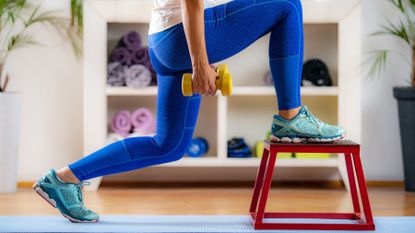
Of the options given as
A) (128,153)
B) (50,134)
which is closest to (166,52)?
(128,153)

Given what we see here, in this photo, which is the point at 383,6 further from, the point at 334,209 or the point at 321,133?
the point at 321,133

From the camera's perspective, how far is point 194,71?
199 cm

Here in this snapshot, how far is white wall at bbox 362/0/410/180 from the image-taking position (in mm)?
3721

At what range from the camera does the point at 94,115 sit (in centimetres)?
348

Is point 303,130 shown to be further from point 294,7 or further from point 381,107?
point 381,107

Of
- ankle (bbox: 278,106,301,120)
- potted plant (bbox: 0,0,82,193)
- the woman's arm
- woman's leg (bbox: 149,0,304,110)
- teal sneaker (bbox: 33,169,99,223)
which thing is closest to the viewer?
the woman's arm

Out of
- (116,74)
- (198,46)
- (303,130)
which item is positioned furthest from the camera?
(116,74)

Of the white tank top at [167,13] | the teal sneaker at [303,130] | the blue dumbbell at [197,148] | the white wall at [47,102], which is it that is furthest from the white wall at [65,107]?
the white tank top at [167,13]

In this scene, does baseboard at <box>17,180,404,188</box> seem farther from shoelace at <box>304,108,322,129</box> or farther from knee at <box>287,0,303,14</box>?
knee at <box>287,0,303,14</box>

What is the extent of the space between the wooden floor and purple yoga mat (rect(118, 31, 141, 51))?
2.55 ft

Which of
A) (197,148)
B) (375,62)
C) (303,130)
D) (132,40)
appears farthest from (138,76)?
(303,130)

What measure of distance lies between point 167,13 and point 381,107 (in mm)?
2022

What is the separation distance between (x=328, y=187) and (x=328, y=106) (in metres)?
0.48

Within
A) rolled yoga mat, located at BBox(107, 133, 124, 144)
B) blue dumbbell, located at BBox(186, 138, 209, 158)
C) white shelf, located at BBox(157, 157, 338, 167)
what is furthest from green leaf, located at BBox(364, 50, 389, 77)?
rolled yoga mat, located at BBox(107, 133, 124, 144)
